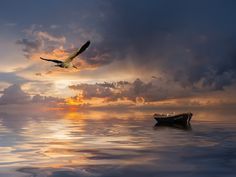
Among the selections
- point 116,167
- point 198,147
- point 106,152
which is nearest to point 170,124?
point 198,147

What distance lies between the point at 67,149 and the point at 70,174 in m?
14.6

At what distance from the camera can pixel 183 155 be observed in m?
41.0

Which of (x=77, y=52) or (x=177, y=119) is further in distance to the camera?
(x=177, y=119)

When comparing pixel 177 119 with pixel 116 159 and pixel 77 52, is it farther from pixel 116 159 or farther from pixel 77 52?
pixel 77 52

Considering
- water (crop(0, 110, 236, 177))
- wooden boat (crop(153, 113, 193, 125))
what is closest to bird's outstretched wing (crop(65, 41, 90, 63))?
water (crop(0, 110, 236, 177))

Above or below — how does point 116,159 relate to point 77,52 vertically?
below

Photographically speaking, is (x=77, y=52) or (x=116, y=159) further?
(x=116, y=159)

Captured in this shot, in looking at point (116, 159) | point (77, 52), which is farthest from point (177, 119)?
point (77, 52)

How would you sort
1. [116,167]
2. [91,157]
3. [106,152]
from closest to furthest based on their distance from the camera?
1. [116,167]
2. [91,157]
3. [106,152]

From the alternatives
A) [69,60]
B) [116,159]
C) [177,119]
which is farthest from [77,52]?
[177,119]

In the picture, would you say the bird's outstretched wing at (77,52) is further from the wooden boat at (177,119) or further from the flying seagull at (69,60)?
the wooden boat at (177,119)

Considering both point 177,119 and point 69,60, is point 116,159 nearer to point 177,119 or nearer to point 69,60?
point 69,60

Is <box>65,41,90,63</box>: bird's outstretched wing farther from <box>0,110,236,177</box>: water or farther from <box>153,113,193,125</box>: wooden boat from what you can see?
<box>153,113,193,125</box>: wooden boat

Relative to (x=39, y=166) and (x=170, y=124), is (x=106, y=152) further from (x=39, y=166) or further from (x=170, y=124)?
(x=170, y=124)
